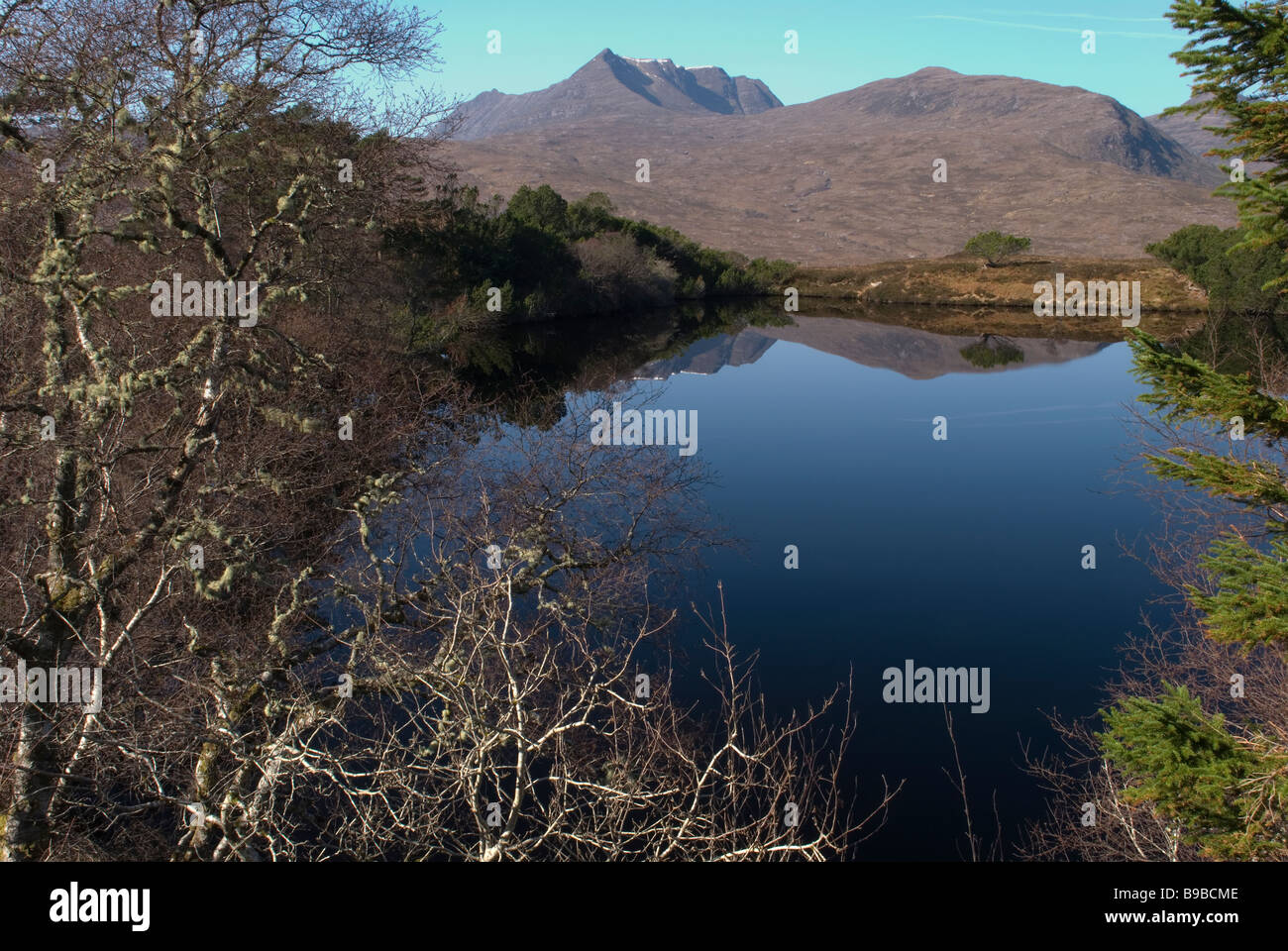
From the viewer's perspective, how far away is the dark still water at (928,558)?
432 inches

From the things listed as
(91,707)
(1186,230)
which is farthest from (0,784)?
(1186,230)

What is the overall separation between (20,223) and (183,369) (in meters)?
3.29

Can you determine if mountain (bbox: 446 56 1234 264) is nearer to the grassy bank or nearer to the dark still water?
the grassy bank

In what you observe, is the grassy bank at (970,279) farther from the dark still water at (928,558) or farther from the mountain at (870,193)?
the dark still water at (928,558)

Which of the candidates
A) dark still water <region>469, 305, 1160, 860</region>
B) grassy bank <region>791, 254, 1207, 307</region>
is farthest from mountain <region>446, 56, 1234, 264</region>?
dark still water <region>469, 305, 1160, 860</region>

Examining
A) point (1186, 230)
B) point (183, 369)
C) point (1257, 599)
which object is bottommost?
point (1257, 599)

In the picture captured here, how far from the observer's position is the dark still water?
36.0ft

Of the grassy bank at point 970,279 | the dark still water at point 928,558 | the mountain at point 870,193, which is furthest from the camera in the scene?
the mountain at point 870,193

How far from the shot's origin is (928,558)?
17.3 meters

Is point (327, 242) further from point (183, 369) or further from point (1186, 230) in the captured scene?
point (1186, 230)

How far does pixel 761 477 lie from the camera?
75.6ft

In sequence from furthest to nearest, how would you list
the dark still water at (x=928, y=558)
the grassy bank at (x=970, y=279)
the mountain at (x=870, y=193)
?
the mountain at (x=870, y=193)
the grassy bank at (x=970, y=279)
the dark still water at (x=928, y=558)

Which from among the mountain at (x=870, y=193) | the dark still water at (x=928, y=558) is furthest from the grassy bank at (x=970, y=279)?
the dark still water at (x=928, y=558)
